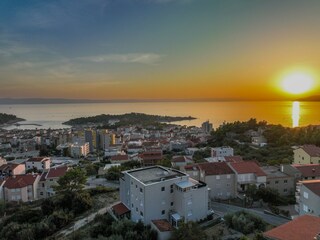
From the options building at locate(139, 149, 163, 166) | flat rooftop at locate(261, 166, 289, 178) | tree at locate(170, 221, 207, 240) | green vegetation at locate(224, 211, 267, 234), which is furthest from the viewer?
building at locate(139, 149, 163, 166)

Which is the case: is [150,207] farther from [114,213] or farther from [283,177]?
[283,177]

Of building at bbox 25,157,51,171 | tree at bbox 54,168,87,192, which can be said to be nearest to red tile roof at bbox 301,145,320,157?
tree at bbox 54,168,87,192

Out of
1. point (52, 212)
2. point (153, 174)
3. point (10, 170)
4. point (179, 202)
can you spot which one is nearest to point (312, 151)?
point (153, 174)

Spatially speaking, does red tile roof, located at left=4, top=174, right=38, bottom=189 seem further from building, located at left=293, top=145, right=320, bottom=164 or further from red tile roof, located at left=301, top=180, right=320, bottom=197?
building, located at left=293, top=145, right=320, bottom=164

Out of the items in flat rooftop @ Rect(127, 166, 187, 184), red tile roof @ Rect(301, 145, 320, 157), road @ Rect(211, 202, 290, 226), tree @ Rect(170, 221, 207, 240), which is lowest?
road @ Rect(211, 202, 290, 226)

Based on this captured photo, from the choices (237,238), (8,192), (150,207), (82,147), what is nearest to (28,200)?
(8,192)

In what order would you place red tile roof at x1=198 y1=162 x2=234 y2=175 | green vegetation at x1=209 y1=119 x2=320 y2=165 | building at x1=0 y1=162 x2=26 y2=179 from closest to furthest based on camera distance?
red tile roof at x1=198 y1=162 x2=234 y2=175, green vegetation at x1=209 y1=119 x2=320 y2=165, building at x1=0 y1=162 x2=26 y2=179
